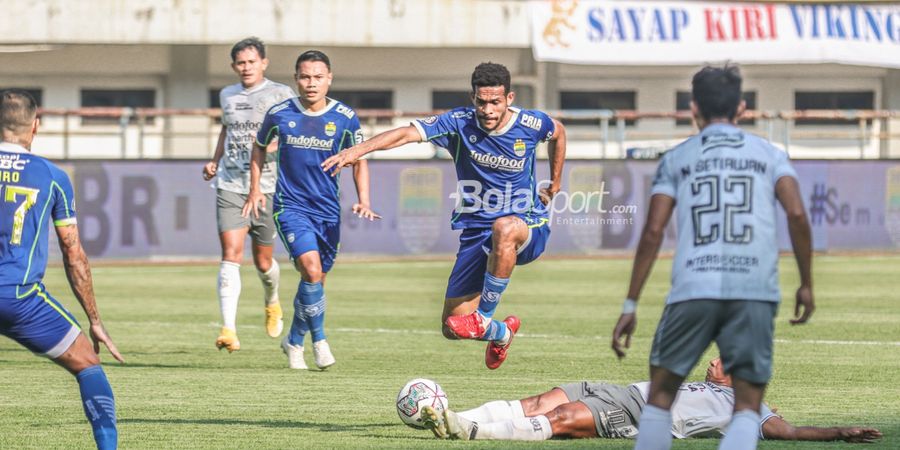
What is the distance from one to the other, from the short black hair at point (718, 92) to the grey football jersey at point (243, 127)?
710 centimetres

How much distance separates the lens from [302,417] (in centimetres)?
913

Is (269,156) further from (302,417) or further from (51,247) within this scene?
(51,247)

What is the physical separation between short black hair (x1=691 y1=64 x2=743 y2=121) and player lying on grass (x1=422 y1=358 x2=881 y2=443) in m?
2.03

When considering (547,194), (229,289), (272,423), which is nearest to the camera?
(272,423)

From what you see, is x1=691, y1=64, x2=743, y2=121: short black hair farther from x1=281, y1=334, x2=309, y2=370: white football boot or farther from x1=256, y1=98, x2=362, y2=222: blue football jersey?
x1=281, y1=334, x2=309, y2=370: white football boot

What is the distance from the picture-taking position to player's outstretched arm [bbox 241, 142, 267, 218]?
38.0 feet

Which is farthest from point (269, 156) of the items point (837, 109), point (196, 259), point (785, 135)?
point (837, 109)

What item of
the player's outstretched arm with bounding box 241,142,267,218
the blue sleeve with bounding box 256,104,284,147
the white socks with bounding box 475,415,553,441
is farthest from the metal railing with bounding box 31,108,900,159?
the white socks with bounding box 475,415,553,441

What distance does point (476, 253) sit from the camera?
10.5 m

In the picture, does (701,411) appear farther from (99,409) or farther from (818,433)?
(99,409)

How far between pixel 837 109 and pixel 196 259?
18.3 m

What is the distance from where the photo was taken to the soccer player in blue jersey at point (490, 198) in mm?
10102

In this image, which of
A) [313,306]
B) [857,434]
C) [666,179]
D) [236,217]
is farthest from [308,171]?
[666,179]

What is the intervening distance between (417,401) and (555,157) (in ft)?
10.3
